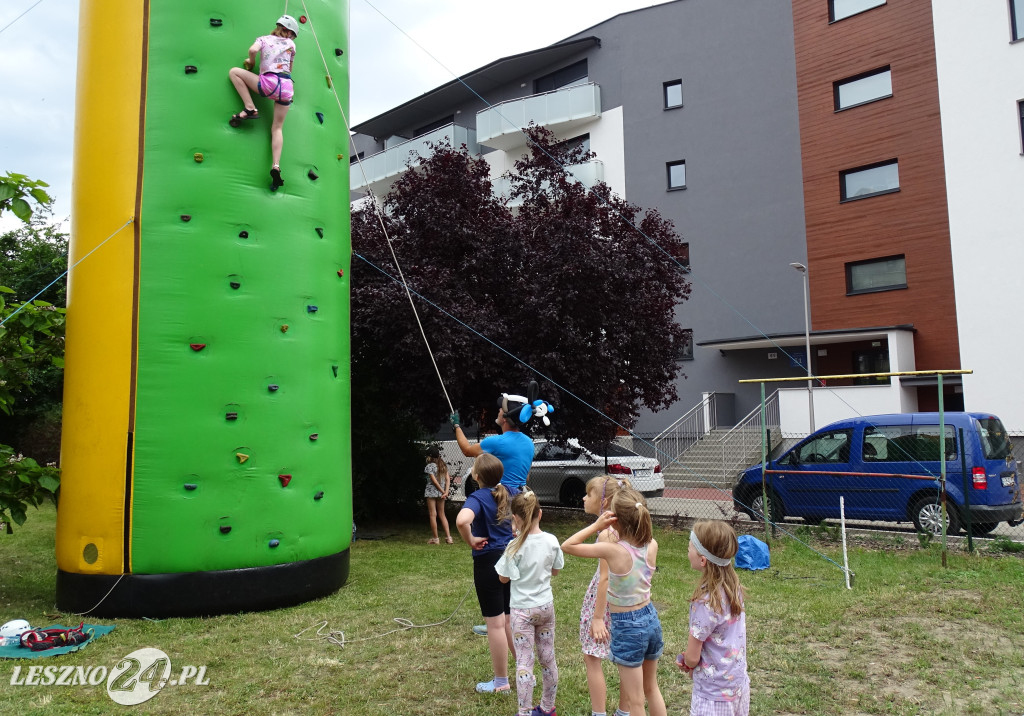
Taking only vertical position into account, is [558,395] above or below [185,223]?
below

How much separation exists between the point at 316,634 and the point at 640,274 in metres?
7.77

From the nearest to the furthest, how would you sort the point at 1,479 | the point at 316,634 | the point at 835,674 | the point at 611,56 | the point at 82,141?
the point at 835,674 < the point at 316,634 < the point at 1,479 < the point at 82,141 < the point at 611,56

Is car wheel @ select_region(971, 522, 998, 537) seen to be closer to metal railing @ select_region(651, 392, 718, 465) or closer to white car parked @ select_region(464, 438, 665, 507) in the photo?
white car parked @ select_region(464, 438, 665, 507)

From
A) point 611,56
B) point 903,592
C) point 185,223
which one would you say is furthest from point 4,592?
point 611,56

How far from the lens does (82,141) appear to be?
721cm

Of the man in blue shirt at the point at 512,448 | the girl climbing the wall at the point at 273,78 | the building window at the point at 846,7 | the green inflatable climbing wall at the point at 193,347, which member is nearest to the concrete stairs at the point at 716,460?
the building window at the point at 846,7

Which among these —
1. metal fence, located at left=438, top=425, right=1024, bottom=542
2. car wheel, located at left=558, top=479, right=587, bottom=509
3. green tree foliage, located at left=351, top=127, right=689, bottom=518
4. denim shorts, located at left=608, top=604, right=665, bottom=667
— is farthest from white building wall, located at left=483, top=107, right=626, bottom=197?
denim shorts, located at left=608, top=604, right=665, bottom=667

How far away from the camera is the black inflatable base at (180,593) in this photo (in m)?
6.39

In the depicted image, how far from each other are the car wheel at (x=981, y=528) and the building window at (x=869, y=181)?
527 inches

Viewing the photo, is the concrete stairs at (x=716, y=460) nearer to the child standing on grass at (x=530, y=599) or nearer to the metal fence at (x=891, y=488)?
the metal fence at (x=891, y=488)

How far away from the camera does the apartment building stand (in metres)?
18.7

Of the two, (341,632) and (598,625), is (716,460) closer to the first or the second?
(341,632)

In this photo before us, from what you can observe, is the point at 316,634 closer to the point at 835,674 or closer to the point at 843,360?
the point at 835,674

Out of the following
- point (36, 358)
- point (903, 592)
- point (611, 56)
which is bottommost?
point (903, 592)
